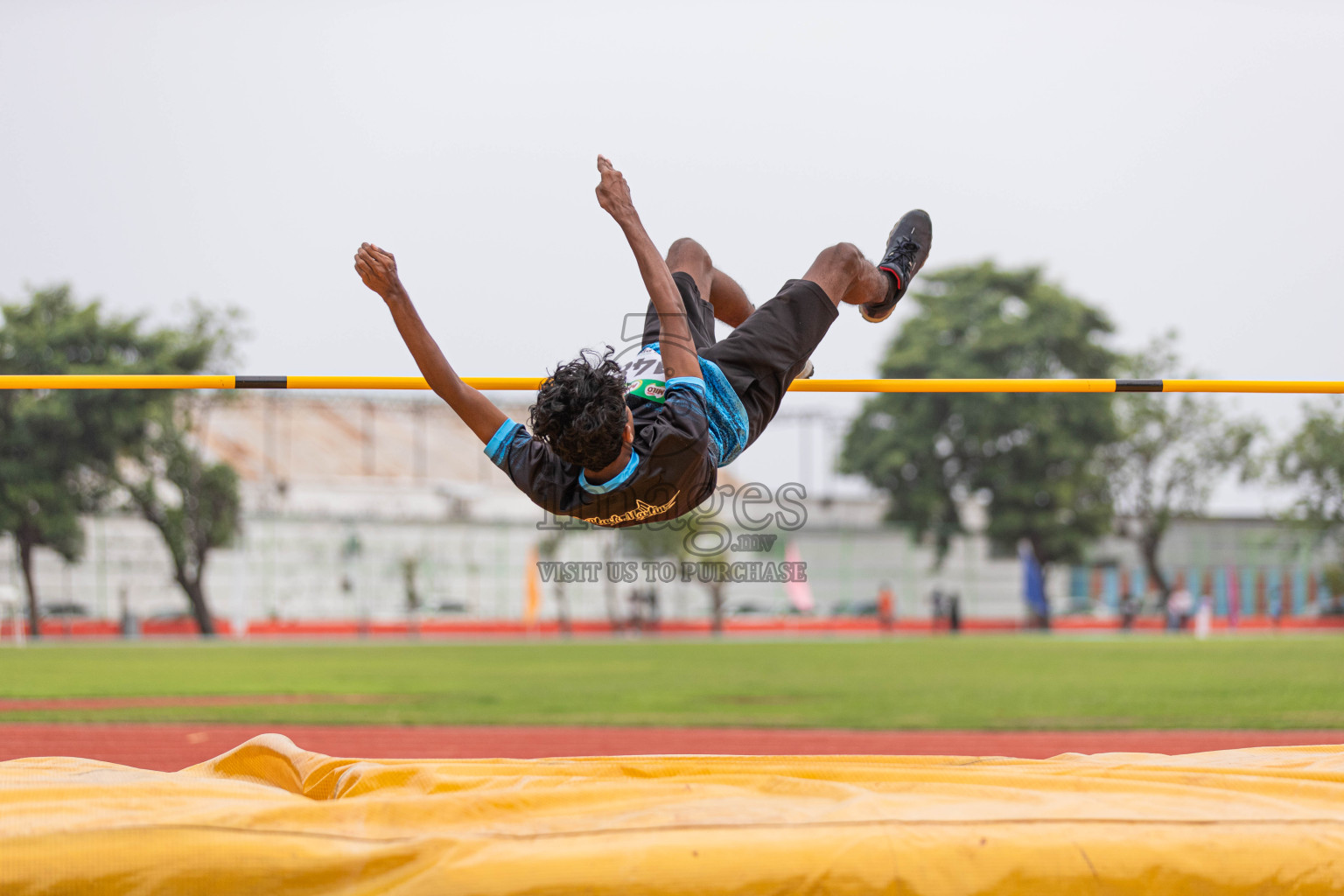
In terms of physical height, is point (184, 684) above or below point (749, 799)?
below

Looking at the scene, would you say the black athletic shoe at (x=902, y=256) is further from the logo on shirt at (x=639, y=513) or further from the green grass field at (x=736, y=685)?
the green grass field at (x=736, y=685)

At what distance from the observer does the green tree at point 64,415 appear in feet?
101

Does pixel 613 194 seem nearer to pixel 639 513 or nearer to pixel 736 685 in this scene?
pixel 639 513

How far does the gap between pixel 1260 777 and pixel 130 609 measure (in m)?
36.7

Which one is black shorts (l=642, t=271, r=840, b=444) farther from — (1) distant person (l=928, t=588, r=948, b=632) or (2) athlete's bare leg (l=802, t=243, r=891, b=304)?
(1) distant person (l=928, t=588, r=948, b=632)

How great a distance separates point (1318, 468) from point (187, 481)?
30.6 meters

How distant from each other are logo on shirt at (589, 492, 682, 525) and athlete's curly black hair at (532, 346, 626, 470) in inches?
8.8

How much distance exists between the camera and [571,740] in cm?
916

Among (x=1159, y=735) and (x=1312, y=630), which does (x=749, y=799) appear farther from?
(x=1312, y=630)

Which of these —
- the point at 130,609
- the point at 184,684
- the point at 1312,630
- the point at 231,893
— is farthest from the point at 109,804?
the point at 1312,630

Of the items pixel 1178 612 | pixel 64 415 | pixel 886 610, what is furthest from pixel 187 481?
pixel 1178 612

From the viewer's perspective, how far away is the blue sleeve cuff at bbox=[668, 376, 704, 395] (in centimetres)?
317

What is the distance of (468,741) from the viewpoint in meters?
9.04

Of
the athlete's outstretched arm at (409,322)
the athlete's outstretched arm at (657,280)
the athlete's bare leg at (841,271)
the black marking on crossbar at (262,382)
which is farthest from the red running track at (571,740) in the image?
the athlete's outstretched arm at (657,280)
